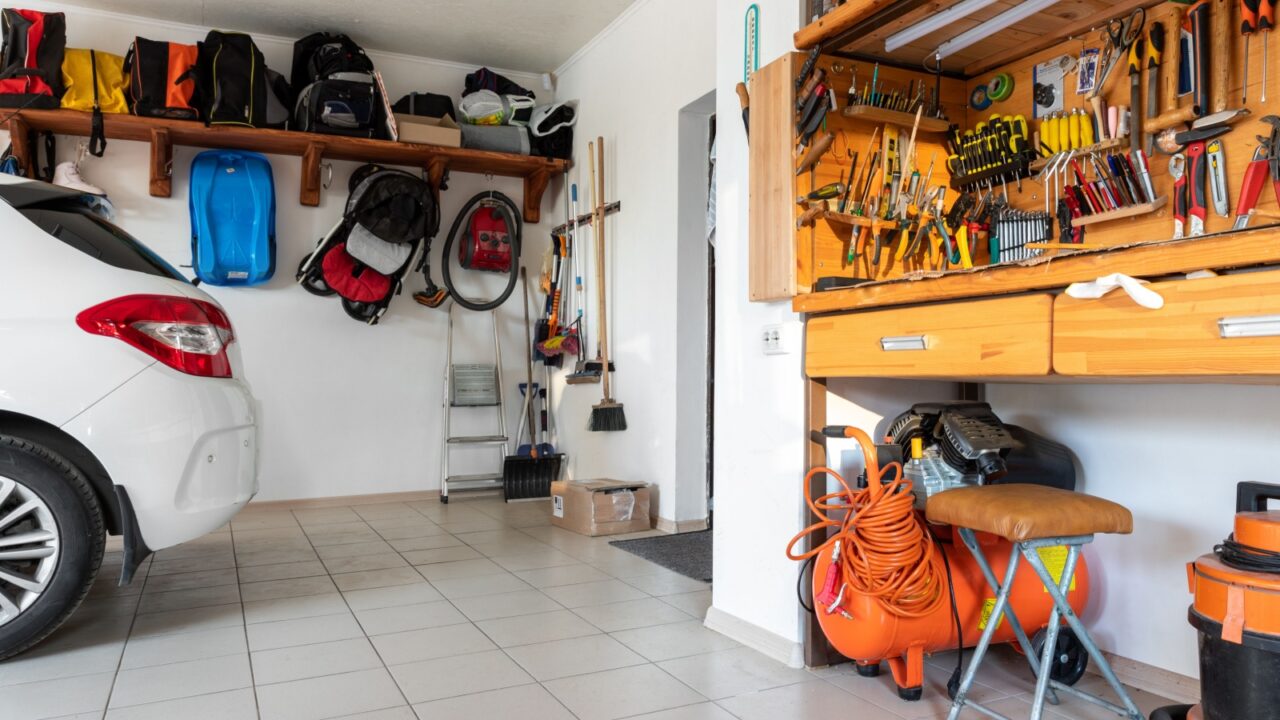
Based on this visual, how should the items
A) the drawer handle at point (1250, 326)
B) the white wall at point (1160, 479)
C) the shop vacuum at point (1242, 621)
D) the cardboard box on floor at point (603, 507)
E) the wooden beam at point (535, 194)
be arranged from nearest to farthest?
1. the drawer handle at point (1250, 326)
2. the shop vacuum at point (1242, 621)
3. the white wall at point (1160, 479)
4. the cardboard box on floor at point (603, 507)
5. the wooden beam at point (535, 194)

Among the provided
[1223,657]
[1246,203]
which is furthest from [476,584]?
[1246,203]

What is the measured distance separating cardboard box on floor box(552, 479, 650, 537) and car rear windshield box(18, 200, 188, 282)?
2.26m

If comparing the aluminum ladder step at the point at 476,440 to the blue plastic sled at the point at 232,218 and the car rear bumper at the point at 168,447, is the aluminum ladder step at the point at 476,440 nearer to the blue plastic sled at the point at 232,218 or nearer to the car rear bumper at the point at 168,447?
the blue plastic sled at the point at 232,218

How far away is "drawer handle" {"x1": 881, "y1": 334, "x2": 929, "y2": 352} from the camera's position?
1.93 m

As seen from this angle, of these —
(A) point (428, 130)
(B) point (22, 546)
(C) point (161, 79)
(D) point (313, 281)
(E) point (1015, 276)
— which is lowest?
(B) point (22, 546)

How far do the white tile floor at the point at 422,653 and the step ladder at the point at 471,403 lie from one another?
1.73 meters

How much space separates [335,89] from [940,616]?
434 cm

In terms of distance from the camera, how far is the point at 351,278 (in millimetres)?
5141

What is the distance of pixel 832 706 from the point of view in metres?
2.01

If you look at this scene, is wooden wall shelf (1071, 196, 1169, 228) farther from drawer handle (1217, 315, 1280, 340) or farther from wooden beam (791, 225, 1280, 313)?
drawer handle (1217, 315, 1280, 340)

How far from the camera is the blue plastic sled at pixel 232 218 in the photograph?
4.91m

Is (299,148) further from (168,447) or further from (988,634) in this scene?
(988,634)

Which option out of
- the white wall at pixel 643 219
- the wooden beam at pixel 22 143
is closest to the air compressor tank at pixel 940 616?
the white wall at pixel 643 219

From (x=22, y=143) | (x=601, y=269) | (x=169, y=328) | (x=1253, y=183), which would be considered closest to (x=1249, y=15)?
(x=1253, y=183)
